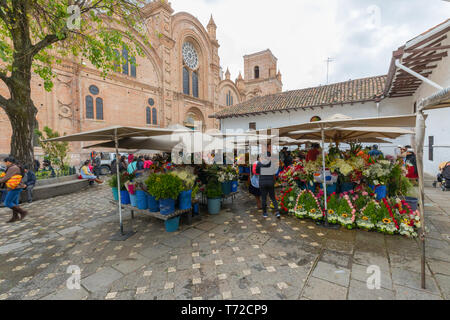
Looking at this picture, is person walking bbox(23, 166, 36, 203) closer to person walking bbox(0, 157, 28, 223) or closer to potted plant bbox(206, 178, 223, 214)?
person walking bbox(0, 157, 28, 223)

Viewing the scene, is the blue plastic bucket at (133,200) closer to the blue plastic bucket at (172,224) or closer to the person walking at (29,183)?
the blue plastic bucket at (172,224)

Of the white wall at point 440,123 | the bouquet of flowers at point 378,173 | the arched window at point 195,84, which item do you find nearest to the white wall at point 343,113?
the white wall at point 440,123

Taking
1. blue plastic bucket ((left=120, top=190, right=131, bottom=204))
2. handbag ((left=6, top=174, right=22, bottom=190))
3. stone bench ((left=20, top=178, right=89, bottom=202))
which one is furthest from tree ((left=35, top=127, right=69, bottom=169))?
blue plastic bucket ((left=120, top=190, right=131, bottom=204))

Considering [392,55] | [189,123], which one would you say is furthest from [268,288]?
[189,123]

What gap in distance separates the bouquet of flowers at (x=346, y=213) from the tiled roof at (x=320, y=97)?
41.5ft

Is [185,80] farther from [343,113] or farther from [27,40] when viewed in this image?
[27,40]

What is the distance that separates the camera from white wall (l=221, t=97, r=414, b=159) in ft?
45.2

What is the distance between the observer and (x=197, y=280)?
282cm

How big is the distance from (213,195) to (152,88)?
22.5 m

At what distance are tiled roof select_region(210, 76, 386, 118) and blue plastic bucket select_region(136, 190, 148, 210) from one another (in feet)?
51.0

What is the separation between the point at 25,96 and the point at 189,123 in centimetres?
2203

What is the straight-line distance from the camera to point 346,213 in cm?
444

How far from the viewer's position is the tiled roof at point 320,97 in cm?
1487
